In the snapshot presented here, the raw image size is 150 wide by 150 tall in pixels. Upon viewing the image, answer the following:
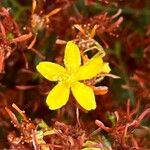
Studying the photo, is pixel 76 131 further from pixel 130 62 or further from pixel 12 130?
pixel 130 62

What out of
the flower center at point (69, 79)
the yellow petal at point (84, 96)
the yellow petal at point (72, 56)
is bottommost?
the yellow petal at point (84, 96)

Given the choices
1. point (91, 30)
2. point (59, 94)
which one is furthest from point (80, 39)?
point (59, 94)

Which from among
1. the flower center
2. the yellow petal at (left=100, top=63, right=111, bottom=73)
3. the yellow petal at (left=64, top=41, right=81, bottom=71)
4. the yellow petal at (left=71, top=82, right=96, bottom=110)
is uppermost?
the yellow petal at (left=64, top=41, right=81, bottom=71)

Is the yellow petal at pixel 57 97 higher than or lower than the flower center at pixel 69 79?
lower

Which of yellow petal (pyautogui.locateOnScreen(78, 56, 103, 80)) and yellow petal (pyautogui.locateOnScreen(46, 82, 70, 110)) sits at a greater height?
yellow petal (pyautogui.locateOnScreen(78, 56, 103, 80))
